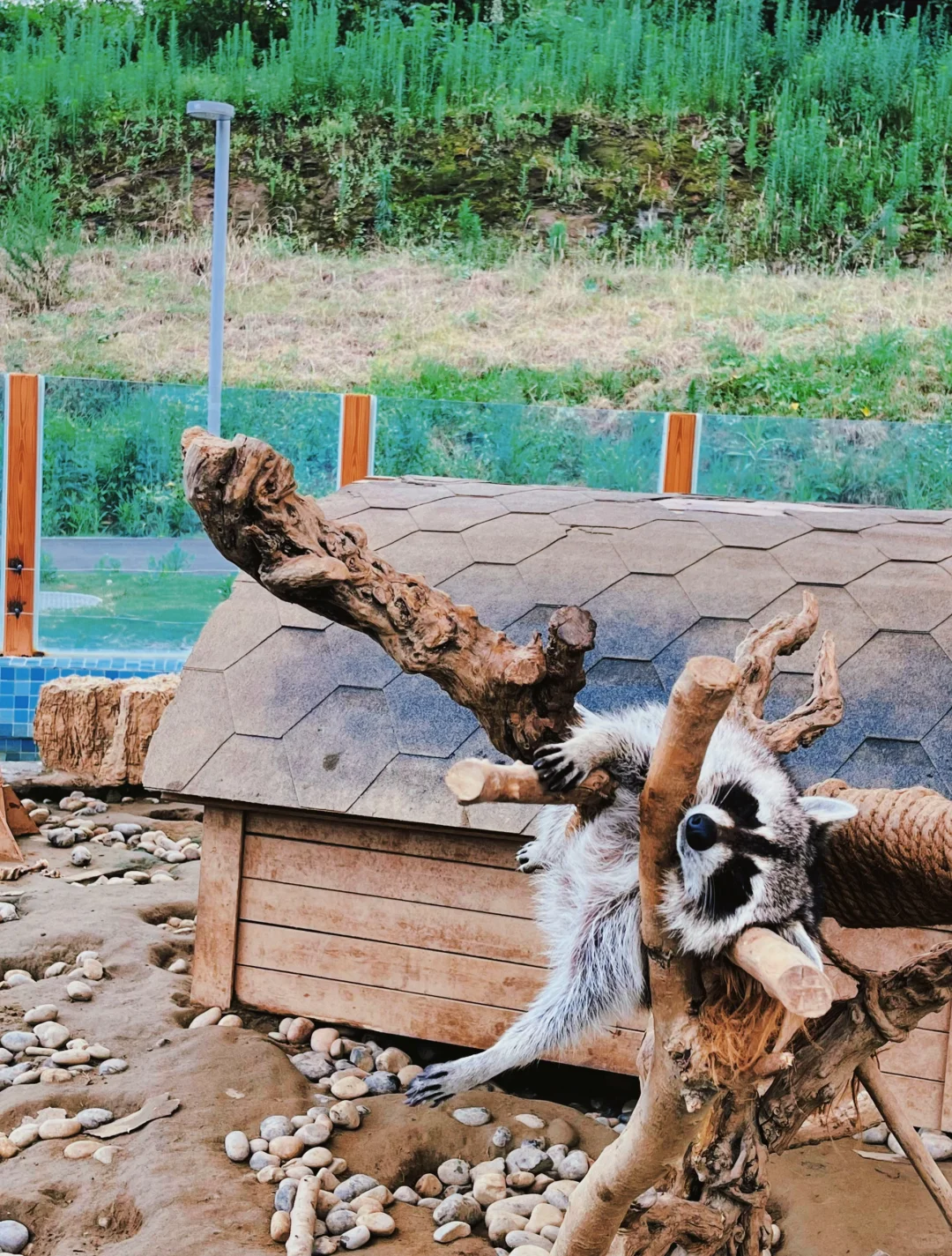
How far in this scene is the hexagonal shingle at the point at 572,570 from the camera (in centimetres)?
330

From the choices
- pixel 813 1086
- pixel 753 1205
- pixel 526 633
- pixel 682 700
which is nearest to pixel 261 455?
pixel 682 700

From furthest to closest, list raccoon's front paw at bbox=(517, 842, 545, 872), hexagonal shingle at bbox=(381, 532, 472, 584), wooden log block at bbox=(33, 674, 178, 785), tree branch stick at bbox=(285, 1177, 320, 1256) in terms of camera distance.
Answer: wooden log block at bbox=(33, 674, 178, 785) → hexagonal shingle at bbox=(381, 532, 472, 584) → tree branch stick at bbox=(285, 1177, 320, 1256) → raccoon's front paw at bbox=(517, 842, 545, 872)

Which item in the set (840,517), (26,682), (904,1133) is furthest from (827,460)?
(904,1133)

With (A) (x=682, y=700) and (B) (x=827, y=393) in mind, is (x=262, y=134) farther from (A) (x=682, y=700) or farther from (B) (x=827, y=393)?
(A) (x=682, y=700)

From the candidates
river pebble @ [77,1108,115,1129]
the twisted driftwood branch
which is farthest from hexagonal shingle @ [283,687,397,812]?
the twisted driftwood branch

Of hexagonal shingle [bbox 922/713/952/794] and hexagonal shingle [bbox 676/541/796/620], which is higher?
hexagonal shingle [bbox 676/541/796/620]

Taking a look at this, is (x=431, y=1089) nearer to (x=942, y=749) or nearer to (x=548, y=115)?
(x=942, y=749)

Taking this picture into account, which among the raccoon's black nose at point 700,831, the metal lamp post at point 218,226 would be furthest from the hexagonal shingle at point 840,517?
the metal lamp post at point 218,226

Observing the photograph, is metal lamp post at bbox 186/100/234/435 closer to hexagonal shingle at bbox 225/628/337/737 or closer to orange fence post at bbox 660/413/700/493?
orange fence post at bbox 660/413/700/493

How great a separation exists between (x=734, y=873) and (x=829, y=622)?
191cm

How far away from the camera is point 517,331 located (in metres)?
13.3

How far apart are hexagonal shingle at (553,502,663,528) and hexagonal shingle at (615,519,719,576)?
74 millimetres

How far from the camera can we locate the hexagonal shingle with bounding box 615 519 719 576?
11.0 ft

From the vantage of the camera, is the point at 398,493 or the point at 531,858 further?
the point at 398,493
